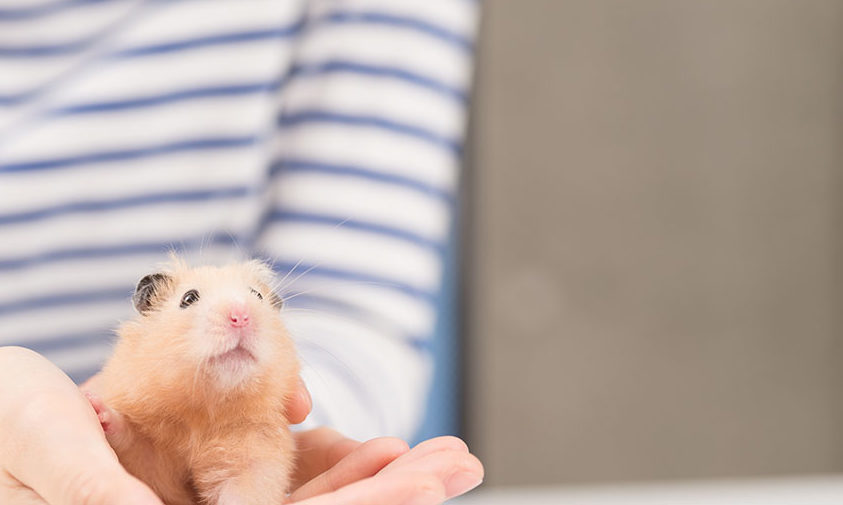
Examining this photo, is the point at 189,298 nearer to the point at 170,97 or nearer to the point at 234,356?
the point at 234,356

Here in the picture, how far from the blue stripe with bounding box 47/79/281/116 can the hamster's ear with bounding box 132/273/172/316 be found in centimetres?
91

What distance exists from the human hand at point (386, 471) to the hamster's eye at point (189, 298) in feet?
0.61

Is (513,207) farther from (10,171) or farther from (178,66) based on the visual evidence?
(10,171)

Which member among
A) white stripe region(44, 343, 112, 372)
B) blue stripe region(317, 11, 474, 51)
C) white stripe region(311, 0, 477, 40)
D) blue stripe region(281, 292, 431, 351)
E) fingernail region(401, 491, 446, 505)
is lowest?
fingernail region(401, 491, 446, 505)

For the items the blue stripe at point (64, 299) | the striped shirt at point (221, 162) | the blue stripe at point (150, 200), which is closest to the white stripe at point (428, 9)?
the striped shirt at point (221, 162)

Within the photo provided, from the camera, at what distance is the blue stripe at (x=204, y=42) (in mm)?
1616

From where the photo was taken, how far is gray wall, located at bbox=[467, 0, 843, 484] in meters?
2.63

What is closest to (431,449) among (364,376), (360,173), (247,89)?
(364,376)

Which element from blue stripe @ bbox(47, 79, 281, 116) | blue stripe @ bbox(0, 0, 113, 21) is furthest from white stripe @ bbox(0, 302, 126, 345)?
blue stripe @ bbox(0, 0, 113, 21)

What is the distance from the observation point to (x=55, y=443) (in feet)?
1.95

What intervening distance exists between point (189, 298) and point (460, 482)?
294 millimetres

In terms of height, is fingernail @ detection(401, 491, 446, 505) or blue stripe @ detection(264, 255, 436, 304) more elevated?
blue stripe @ detection(264, 255, 436, 304)

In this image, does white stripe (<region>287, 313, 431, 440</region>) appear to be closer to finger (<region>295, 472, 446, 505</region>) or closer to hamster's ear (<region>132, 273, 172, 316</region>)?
hamster's ear (<region>132, 273, 172, 316</region>)

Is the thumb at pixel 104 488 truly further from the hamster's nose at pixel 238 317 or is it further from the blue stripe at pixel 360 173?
the blue stripe at pixel 360 173
